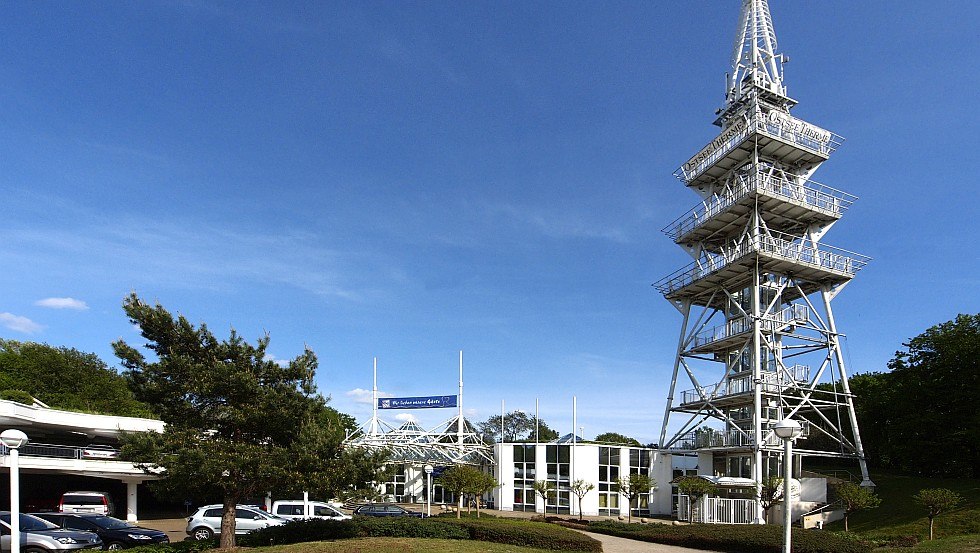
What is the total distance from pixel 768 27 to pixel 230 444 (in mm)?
46912

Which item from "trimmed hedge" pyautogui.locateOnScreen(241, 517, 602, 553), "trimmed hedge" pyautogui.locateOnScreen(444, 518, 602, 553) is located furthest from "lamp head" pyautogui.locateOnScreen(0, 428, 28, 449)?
"trimmed hedge" pyautogui.locateOnScreen(444, 518, 602, 553)

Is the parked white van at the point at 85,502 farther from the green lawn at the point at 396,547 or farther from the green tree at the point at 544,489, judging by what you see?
the green tree at the point at 544,489

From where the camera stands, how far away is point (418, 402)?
53094mm

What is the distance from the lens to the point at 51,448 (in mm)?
34438

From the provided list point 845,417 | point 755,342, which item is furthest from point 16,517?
point 845,417

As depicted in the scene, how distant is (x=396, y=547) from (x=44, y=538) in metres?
Answer: 11.4

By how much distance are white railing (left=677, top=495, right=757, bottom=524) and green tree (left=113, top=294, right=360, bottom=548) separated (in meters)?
22.2

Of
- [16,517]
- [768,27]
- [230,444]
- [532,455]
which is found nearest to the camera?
[16,517]

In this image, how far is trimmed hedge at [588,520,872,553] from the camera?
2059 cm

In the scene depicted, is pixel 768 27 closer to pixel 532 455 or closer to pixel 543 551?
pixel 532 455

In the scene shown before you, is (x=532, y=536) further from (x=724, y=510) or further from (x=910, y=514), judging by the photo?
(x=910, y=514)

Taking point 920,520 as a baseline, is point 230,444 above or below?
above

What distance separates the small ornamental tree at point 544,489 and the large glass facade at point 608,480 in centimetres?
322

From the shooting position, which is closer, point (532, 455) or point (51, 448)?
point (51, 448)
